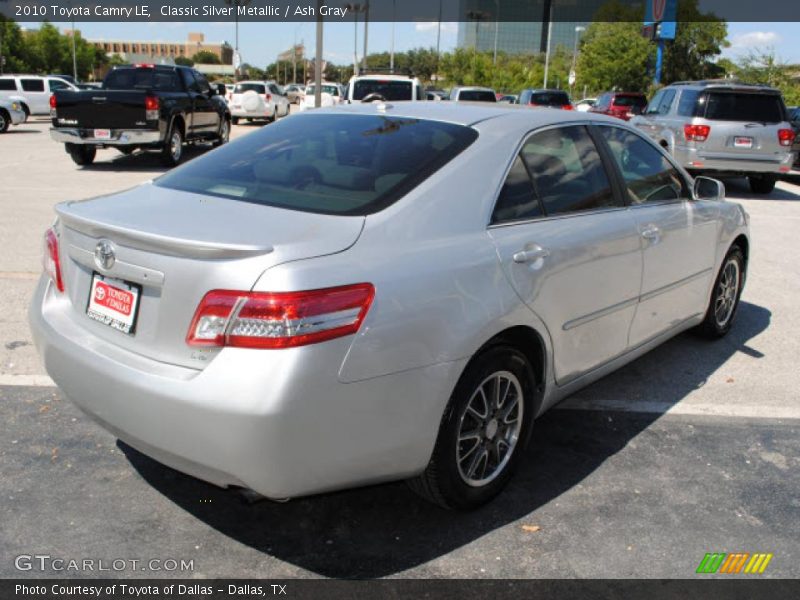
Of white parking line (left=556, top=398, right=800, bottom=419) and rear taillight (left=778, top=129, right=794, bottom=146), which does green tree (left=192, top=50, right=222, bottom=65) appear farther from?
white parking line (left=556, top=398, right=800, bottom=419)

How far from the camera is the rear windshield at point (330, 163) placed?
9.96ft

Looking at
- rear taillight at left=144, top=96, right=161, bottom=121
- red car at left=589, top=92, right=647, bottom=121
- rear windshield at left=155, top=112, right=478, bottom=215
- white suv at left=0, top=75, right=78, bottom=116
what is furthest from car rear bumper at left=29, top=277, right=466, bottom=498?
white suv at left=0, top=75, right=78, bottom=116

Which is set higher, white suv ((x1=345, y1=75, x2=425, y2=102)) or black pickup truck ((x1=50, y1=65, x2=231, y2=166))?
white suv ((x1=345, y1=75, x2=425, y2=102))

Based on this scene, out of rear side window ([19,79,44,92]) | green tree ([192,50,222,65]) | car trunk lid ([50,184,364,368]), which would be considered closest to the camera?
car trunk lid ([50,184,364,368])

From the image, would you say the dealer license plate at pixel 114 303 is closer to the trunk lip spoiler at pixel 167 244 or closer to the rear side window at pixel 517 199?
the trunk lip spoiler at pixel 167 244

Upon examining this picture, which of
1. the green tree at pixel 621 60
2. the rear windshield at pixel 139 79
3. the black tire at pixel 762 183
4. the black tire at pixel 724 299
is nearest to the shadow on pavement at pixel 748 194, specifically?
the black tire at pixel 762 183

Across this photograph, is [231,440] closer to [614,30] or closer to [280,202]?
[280,202]

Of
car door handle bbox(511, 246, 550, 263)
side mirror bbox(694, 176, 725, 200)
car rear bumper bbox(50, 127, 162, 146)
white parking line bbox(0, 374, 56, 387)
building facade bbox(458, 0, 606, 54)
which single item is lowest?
white parking line bbox(0, 374, 56, 387)

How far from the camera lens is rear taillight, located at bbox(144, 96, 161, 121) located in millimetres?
13961

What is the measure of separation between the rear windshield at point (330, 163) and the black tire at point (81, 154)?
12555 millimetres

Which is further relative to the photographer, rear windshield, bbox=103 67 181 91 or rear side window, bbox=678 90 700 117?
rear windshield, bbox=103 67 181 91

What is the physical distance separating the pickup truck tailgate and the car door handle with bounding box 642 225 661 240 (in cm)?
1186

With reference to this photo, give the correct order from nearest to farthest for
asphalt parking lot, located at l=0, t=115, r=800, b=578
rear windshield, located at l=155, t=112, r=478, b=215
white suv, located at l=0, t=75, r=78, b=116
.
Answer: asphalt parking lot, located at l=0, t=115, r=800, b=578
rear windshield, located at l=155, t=112, r=478, b=215
white suv, located at l=0, t=75, r=78, b=116

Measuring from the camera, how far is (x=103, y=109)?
45.9 feet
